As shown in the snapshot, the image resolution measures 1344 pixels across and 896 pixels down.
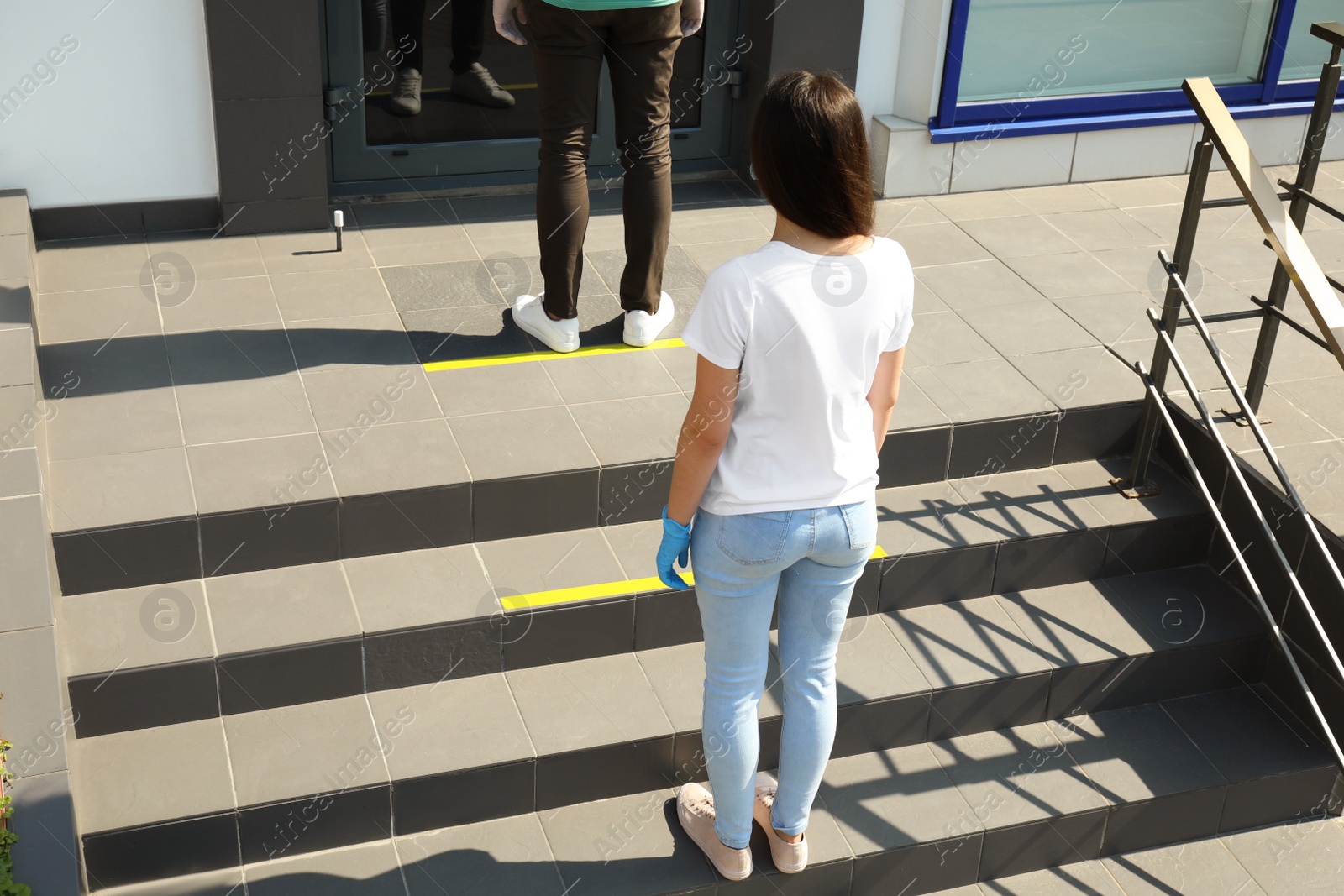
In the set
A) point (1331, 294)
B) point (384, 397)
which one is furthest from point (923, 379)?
point (384, 397)

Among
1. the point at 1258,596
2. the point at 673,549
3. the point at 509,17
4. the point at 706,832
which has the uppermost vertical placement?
the point at 509,17

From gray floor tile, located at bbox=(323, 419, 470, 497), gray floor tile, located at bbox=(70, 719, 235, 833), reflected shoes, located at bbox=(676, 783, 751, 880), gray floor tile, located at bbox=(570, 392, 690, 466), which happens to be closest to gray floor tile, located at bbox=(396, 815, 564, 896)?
reflected shoes, located at bbox=(676, 783, 751, 880)

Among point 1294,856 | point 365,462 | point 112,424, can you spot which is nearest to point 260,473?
point 365,462

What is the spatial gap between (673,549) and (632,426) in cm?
139

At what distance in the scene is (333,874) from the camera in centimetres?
328

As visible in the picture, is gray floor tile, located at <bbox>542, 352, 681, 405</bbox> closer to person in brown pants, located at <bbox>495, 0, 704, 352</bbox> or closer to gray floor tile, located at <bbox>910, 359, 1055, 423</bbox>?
person in brown pants, located at <bbox>495, 0, 704, 352</bbox>

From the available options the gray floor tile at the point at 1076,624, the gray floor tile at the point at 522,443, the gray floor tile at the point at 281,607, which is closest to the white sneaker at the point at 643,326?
the gray floor tile at the point at 522,443

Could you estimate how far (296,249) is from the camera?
5.19 meters

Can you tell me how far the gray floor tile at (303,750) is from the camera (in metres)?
3.29

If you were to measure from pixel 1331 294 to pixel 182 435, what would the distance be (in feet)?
10.8

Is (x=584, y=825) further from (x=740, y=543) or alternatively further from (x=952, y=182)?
(x=952, y=182)

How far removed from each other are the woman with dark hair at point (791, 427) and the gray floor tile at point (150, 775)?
50.3 inches

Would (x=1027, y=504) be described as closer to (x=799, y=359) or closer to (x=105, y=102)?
(x=799, y=359)

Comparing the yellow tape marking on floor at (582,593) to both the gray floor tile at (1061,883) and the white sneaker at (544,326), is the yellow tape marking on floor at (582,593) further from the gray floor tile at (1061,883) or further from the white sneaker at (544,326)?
the white sneaker at (544,326)
